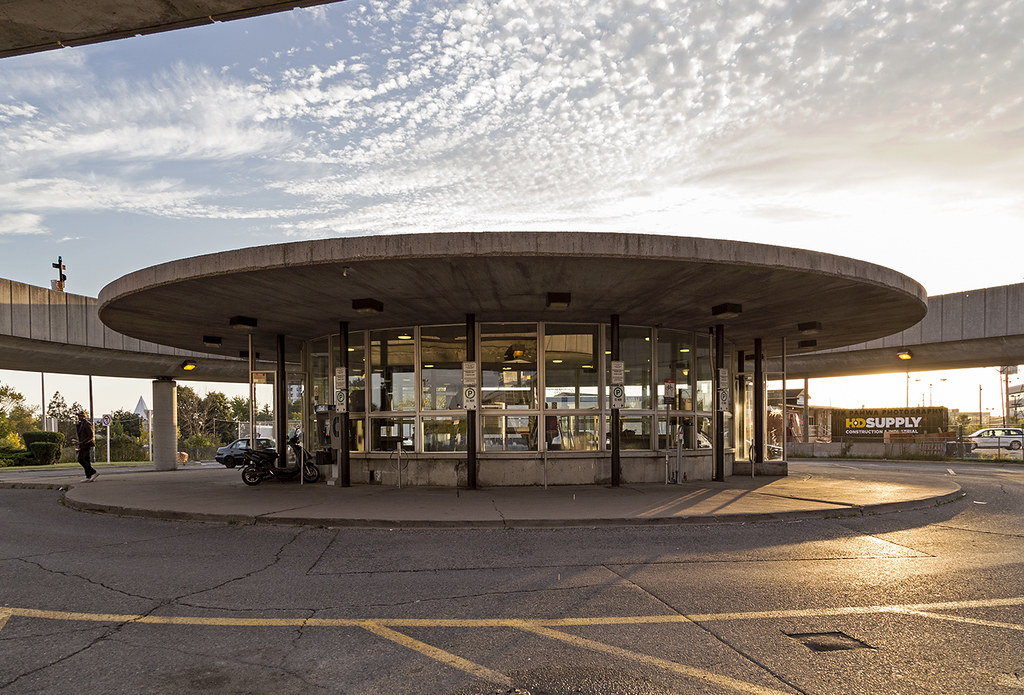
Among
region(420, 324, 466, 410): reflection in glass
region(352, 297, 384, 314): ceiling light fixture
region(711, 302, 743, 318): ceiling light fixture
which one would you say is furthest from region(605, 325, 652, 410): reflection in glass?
region(352, 297, 384, 314): ceiling light fixture

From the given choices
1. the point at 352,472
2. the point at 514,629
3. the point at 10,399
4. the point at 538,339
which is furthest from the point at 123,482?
the point at 10,399

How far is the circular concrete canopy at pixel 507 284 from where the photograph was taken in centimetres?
1053

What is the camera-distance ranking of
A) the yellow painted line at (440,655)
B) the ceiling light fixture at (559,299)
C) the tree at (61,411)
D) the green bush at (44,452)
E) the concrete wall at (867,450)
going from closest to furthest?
the yellow painted line at (440,655) < the ceiling light fixture at (559,299) < the green bush at (44,452) < the concrete wall at (867,450) < the tree at (61,411)

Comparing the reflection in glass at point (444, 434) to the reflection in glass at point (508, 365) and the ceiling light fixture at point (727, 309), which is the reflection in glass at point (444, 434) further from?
the ceiling light fixture at point (727, 309)

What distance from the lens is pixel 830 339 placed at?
20547 millimetres

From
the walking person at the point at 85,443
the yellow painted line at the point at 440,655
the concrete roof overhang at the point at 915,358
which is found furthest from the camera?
the concrete roof overhang at the point at 915,358

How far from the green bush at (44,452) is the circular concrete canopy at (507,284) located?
24138mm

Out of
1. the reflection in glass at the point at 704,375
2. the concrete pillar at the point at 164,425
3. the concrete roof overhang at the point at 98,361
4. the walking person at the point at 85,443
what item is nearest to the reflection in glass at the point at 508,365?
the reflection in glass at the point at 704,375

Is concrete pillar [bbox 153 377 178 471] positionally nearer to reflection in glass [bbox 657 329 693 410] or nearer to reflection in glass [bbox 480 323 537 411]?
reflection in glass [bbox 480 323 537 411]

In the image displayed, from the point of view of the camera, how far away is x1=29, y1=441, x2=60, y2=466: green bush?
3547 centimetres

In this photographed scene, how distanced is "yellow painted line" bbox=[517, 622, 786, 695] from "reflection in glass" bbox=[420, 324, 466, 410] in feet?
34.5

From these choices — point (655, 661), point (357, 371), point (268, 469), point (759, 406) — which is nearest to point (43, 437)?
point (268, 469)

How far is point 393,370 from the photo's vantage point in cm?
1620

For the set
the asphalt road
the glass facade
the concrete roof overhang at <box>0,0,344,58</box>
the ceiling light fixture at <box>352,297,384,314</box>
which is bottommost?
the asphalt road
